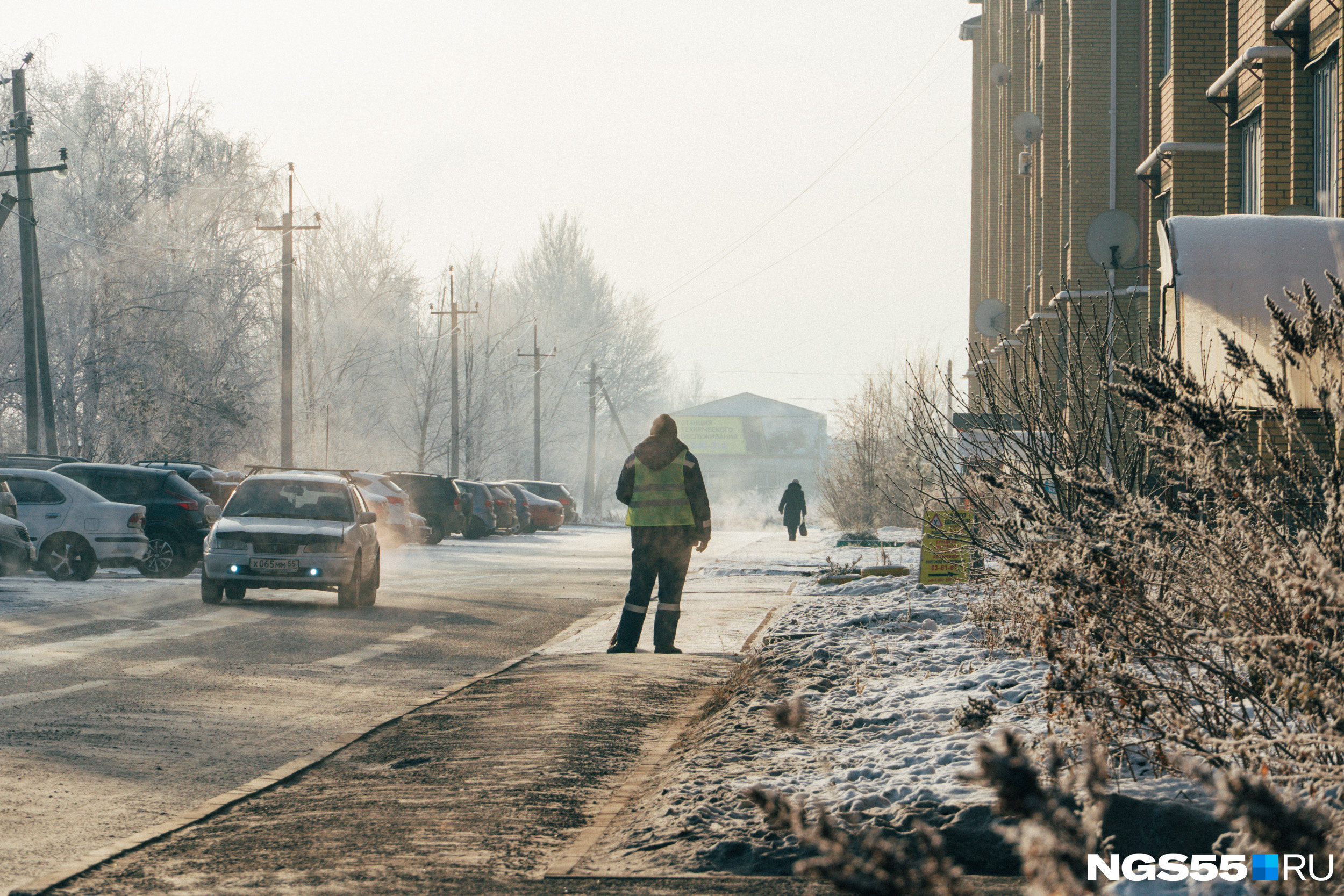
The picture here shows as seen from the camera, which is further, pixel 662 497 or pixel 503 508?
pixel 503 508

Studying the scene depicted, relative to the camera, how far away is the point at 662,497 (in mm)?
11000

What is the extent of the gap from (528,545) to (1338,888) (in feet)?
106

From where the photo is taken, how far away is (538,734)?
7.28 meters

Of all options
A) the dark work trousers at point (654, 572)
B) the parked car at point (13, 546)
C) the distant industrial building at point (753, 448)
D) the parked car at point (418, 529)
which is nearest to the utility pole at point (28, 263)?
the parked car at point (418, 529)

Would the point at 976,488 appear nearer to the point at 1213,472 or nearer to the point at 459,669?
the point at 459,669

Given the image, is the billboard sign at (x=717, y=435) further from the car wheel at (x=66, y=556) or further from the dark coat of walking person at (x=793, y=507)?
the car wheel at (x=66, y=556)

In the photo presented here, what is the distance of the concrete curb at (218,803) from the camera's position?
460 centimetres

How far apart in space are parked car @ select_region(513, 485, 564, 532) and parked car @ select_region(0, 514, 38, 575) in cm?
2982

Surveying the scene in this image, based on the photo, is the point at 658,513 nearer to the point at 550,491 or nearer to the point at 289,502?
the point at 289,502

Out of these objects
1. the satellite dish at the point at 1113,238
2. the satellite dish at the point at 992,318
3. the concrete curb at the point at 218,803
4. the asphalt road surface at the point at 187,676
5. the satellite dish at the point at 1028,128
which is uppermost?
the satellite dish at the point at 1028,128

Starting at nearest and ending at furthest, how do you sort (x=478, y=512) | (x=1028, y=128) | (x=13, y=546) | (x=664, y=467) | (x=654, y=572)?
(x=664, y=467), (x=654, y=572), (x=13, y=546), (x=1028, y=128), (x=478, y=512)

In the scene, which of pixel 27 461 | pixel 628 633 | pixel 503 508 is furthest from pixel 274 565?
Result: pixel 503 508

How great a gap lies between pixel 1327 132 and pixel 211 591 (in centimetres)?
1279

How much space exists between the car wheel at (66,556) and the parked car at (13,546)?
1580 millimetres
